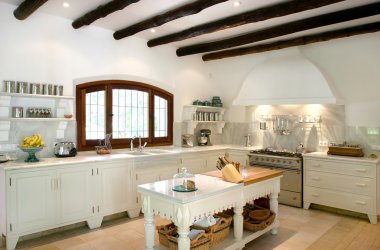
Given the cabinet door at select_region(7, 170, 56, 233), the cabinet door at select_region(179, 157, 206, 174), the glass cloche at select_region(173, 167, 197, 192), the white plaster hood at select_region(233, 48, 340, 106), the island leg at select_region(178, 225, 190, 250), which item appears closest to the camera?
the island leg at select_region(178, 225, 190, 250)

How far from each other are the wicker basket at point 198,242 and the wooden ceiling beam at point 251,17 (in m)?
2.78

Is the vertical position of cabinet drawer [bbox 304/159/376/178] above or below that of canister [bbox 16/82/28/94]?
below

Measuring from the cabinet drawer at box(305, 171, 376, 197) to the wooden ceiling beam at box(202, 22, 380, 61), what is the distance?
2.18 metres

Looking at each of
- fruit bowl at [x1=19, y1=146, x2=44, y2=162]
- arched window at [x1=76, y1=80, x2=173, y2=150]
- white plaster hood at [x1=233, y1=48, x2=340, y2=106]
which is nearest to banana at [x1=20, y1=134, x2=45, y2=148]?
fruit bowl at [x1=19, y1=146, x2=44, y2=162]

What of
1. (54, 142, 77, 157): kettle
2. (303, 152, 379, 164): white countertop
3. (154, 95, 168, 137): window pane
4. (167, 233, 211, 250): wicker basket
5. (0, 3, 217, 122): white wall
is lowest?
(167, 233, 211, 250): wicker basket

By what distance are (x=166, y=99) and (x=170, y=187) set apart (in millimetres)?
3160

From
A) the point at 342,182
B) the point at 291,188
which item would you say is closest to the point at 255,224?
the point at 291,188

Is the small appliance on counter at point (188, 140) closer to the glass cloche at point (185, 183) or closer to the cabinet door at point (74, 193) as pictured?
the cabinet door at point (74, 193)

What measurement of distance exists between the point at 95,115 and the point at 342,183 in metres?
4.09

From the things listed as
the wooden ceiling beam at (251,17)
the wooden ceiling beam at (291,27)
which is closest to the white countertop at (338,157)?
the wooden ceiling beam at (291,27)

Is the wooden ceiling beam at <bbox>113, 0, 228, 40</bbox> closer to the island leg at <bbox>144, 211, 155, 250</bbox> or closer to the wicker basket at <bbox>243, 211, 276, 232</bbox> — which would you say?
the island leg at <bbox>144, 211, 155, 250</bbox>

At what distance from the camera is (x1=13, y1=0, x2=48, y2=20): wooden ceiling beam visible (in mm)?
3319

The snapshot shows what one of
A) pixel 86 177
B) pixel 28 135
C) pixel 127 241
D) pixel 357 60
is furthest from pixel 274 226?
pixel 28 135

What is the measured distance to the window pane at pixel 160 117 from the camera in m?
5.58
